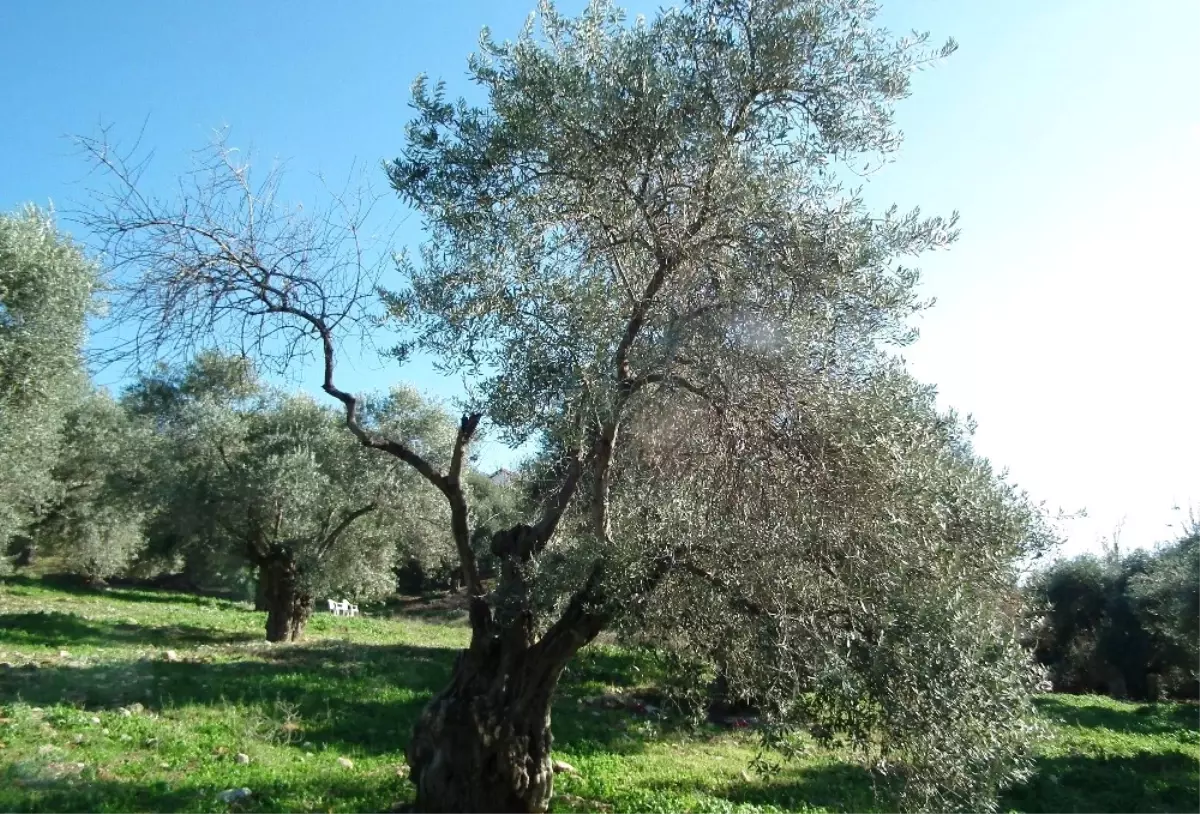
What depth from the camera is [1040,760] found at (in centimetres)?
1418

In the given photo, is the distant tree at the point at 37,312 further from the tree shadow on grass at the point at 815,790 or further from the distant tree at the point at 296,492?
the tree shadow on grass at the point at 815,790

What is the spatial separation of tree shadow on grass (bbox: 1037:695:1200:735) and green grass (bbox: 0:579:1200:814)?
136 mm

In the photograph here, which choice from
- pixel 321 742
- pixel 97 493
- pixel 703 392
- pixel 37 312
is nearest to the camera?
pixel 703 392

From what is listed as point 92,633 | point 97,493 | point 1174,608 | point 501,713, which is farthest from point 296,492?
point 1174,608

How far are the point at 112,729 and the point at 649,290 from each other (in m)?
8.02

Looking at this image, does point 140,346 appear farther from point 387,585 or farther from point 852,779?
point 387,585

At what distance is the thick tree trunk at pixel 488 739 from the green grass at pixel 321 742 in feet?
3.16

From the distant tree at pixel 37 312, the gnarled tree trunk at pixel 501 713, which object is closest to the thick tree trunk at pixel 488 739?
the gnarled tree trunk at pixel 501 713

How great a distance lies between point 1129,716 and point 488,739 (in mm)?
19631

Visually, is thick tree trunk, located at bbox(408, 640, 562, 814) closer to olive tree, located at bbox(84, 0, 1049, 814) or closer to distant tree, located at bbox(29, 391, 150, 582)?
olive tree, located at bbox(84, 0, 1049, 814)

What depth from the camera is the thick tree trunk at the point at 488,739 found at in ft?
24.4

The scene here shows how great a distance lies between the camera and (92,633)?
1842cm

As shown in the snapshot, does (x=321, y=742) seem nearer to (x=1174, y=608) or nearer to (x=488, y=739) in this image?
(x=488, y=739)

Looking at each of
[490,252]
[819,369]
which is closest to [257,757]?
[490,252]
